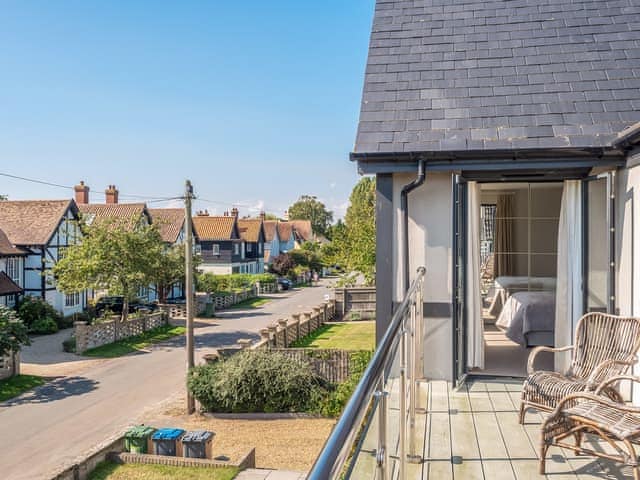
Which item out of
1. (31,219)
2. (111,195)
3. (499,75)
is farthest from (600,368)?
(111,195)

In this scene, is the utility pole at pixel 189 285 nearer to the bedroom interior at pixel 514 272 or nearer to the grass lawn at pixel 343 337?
the grass lawn at pixel 343 337

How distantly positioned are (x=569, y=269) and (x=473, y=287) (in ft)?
3.66

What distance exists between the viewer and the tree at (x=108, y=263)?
22875 mm

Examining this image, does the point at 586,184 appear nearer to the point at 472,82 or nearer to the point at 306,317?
the point at 472,82

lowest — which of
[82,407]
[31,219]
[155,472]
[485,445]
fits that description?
[82,407]

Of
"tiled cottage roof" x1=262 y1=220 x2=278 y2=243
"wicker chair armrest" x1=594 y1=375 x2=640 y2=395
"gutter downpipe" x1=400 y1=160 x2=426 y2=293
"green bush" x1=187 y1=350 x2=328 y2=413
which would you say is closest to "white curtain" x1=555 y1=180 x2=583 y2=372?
"gutter downpipe" x1=400 y1=160 x2=426 y2=293

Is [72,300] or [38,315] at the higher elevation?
[72,300]

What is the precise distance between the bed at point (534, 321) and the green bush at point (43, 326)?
2305 cm

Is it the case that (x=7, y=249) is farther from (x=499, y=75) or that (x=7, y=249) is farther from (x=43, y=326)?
(x=499, y=75)

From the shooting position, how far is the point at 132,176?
38688 mm

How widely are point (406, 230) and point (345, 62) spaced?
14.4 m

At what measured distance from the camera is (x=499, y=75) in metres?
7.12

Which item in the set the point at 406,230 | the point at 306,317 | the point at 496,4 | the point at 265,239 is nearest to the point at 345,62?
the point at 306,317

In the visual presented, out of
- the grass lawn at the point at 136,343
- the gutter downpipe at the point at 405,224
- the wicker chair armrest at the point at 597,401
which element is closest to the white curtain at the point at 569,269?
the gutter downpipe at the point at 405,224
